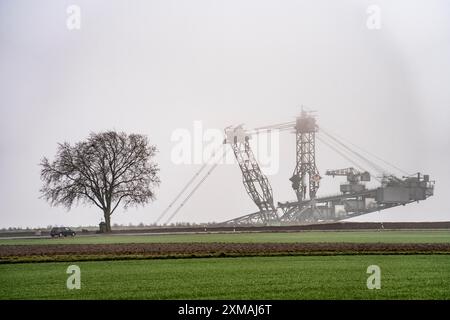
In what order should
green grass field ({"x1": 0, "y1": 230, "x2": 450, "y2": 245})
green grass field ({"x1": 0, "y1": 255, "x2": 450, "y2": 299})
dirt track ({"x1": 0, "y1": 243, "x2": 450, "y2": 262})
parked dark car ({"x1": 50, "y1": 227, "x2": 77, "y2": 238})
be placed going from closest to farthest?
green grass field ({"x1": 0, "y1": 255, "x2": 450, "y2": 299}), dirt track ({"x1": 0, "y1": 243, "x2": 450, "y2": 262}), green grass field ({"x1": 0, "y1": 230, "x2": 450, "y2": 245}), parked dark car ({"x1": 50, "y1": 227, "x2": 77, "y2": 238})

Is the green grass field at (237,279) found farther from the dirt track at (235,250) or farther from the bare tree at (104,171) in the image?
the bare tree at (104,171)

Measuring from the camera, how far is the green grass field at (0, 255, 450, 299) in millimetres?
21688

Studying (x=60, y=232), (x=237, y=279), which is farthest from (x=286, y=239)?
(x=60, y=232)

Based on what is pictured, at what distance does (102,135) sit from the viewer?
82312 mm

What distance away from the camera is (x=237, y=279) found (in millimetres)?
25672

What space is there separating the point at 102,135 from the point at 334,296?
64.5 meters

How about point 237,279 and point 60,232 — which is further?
point 60,232

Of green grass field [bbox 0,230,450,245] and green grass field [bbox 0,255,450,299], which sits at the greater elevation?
green grass field [bbox 0,230,450,245]

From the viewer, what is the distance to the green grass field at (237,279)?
71.2ft

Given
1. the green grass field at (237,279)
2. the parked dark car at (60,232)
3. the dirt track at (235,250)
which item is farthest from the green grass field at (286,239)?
the green grass field at (237,279)

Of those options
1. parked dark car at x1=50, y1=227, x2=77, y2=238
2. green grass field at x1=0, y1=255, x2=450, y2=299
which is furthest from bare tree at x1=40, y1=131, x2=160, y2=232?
green grass field at x1=0, y1=255, x2=450, y2=299

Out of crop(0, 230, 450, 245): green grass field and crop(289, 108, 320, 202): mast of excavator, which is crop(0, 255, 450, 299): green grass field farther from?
crop(289, 108, 320, 202): mast of excavator

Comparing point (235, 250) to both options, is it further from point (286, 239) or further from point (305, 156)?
point (305, 156)
